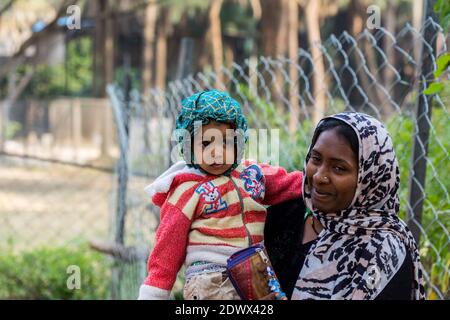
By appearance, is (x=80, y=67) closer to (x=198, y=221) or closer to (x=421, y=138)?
(x=421, y=138)

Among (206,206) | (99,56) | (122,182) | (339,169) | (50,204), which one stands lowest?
(50,204)

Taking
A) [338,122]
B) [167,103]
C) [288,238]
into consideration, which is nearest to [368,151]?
[338,122]

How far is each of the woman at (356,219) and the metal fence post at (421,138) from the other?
630 mm

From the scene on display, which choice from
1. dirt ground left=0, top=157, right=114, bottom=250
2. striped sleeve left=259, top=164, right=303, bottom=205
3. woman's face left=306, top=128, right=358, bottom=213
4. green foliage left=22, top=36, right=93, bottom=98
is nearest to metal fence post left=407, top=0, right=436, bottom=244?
striped sleeve left=259, top=164, right=303, bottom=205

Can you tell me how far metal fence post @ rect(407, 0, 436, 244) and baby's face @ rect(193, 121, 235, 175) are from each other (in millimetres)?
752

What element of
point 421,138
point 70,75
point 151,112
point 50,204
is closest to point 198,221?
point 421,138

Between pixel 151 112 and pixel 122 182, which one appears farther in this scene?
pixel 151 112

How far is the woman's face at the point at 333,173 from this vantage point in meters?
1.81

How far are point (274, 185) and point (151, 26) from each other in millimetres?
25865

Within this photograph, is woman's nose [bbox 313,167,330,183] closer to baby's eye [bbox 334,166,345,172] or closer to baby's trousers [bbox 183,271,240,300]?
baby's eye [bbox 334,166,345,172]

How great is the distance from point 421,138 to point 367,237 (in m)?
0.76

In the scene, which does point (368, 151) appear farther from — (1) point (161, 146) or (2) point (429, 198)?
(1) point (161, 146)

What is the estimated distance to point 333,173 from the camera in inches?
71.5

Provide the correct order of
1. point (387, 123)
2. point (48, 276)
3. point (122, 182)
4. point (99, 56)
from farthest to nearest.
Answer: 1. point (99, 56)
2. point (48, 276)
3. point (122, 182)
4. point (387, 123)
